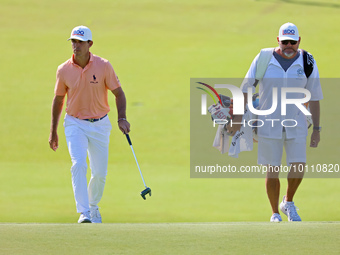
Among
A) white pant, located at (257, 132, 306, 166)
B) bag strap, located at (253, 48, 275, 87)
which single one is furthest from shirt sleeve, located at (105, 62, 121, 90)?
white pant, located at (257, 132, 306, 166)

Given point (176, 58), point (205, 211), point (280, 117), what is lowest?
point (205, 211)

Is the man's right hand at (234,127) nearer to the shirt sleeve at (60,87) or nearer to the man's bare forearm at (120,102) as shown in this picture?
the man's bare forearm at (120,102)

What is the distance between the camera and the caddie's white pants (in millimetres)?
7840

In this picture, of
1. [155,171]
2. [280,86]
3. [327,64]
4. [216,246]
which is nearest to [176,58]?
[327,64]

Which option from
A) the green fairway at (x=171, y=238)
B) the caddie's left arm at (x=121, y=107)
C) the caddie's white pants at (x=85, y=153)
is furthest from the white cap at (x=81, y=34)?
the green fairway at (x=171, y=238)

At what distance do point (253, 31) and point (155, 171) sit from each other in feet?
44.1

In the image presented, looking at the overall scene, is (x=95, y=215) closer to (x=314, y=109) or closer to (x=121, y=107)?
(x=121, y=107)

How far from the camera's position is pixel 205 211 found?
12461 millimetres

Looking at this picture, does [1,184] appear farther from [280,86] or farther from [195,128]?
[280,86]

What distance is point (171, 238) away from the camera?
20.5ft

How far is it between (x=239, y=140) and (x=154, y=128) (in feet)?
33.4

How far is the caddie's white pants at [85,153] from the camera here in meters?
7.84

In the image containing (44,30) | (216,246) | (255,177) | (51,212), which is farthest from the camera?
(44,30)

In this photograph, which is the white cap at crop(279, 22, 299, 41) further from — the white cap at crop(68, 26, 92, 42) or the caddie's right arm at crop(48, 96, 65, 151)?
the caddie's right arm at crop(48, 96, 65, 151)
